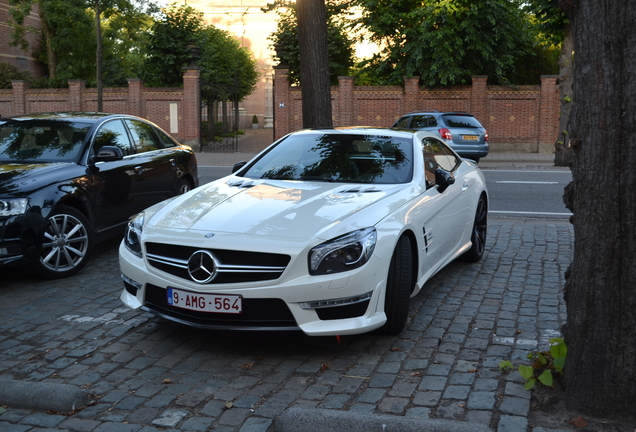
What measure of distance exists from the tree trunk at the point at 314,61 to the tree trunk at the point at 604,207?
8266 millimetres

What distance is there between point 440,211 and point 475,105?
23403 mm

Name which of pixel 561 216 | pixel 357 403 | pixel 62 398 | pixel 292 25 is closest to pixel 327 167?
pixel 357 403

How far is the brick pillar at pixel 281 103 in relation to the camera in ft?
97.4

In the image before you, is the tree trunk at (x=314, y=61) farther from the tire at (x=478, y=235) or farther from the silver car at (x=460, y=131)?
the silver car at (x=460, y=131)

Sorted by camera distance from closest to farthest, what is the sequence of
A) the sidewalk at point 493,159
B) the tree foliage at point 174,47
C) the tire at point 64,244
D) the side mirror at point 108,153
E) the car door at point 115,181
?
the tire at point 64,244 < the side mirror at point 108,153 < the car door at point 115,181 < the sidewalk at point 493,159 < the tree foliage at point 174,47

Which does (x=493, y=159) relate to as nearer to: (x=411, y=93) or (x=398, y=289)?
(x=411, y=93)

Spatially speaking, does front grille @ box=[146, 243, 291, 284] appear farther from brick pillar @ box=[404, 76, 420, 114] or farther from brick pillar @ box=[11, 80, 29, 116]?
brick pillar @ box=[11, 80, 29, 116]

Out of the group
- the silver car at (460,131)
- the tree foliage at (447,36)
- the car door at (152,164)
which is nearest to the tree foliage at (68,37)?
the tree foliage at (447,36)

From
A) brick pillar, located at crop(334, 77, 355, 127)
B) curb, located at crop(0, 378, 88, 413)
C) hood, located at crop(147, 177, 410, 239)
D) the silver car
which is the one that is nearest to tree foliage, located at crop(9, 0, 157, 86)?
brick pillar, located at crop(334, 77, 355, 127)

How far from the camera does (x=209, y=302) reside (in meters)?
4.77

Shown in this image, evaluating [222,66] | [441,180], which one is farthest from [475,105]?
[441,180]

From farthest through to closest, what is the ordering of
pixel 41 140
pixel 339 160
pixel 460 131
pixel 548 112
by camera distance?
pixel 548 112
pixel 460 131
pixel 41 140
pixel 339 160

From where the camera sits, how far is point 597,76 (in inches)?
144

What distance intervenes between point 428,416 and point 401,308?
1261 mm
